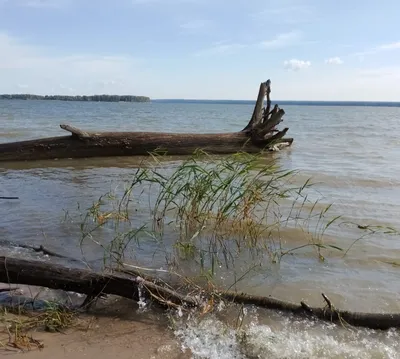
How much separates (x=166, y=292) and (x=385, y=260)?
2415 millimetres

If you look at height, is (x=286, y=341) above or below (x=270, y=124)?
below

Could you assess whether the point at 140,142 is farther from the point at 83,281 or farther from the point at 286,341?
the point at 286,341

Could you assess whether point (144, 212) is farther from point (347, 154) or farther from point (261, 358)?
point (347, 154)

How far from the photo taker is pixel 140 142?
1141cm

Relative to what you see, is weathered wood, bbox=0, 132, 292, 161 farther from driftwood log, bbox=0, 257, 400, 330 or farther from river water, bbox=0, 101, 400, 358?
driftwood log, bbox=0, 257, 400, 330

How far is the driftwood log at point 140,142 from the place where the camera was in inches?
429

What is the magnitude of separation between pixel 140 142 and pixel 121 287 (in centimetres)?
834

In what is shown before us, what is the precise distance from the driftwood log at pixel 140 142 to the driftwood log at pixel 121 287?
7424 millimetres

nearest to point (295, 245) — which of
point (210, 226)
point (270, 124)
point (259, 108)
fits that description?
point (210, 226)

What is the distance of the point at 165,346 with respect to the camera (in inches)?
112

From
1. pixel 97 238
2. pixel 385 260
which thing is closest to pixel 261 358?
pixel 385 260

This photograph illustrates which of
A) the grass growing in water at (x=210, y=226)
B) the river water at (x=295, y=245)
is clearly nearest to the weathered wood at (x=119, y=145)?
the river water at (x=295, y=245)

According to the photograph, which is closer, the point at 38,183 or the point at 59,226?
the point at 59,226

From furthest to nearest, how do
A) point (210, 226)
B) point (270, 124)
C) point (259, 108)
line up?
point (259, 108), point (270, 124), point (210, 226)
